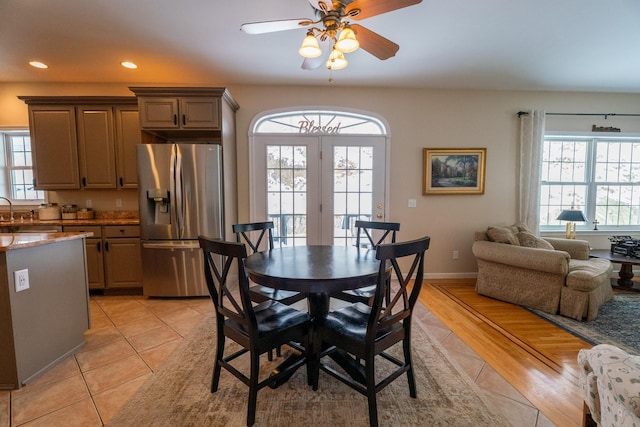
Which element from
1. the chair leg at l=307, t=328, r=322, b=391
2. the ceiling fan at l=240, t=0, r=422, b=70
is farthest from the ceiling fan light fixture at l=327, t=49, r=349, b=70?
the chair leg at l=307, t=328, r=322, b=391

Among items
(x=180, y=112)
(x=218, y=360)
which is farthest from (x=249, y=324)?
(x=180, y=112)

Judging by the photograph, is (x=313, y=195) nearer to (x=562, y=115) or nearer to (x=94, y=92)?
(x=94, y=92)

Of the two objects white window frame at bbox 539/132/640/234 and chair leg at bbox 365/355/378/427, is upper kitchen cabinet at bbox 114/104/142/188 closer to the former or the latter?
chair leg at bbox 365/355/378/427

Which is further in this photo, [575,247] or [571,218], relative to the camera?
[571,218]

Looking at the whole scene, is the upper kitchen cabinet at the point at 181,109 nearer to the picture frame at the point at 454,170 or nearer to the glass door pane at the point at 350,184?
the glass door pane at the point at 350,184

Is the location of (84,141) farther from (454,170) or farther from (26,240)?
(454,170)

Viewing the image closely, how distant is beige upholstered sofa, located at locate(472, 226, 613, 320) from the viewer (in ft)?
8.71

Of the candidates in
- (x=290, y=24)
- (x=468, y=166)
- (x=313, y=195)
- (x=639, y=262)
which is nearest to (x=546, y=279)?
(x=639, y=262)

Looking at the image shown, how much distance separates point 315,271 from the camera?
1582 millimetres

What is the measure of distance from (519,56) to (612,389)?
10.7ft

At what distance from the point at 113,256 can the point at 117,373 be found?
1801mm

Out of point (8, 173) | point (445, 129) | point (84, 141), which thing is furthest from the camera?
point (445, 129)

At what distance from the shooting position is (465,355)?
2.09m

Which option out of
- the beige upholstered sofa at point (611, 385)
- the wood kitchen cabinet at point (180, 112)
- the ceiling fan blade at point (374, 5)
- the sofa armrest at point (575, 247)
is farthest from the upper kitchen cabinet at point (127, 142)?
the sofa armrest at point (575, 247)
